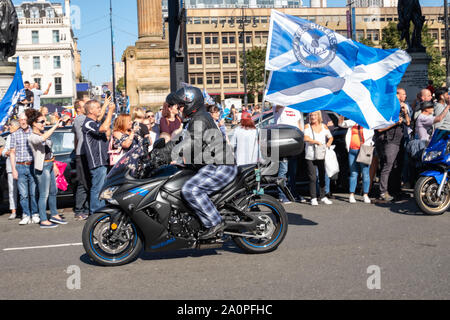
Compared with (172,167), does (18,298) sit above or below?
below

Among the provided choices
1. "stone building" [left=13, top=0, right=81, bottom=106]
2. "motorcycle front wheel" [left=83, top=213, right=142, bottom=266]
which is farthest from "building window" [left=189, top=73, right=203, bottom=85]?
"motorcycle front wheel" [left=83, top=213, right=142, bottom=266]

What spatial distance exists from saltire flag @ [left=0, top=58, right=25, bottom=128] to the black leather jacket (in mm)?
5162

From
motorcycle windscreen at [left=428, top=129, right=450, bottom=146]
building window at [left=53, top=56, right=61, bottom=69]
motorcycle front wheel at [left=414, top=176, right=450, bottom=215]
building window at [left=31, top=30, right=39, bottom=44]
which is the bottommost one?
motorcycle front wheel at [left=414, top=176, right=450, bottom=215]

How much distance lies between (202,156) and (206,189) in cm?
36

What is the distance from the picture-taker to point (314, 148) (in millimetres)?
9852

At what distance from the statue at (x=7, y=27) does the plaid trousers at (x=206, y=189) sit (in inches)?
412

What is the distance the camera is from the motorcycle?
578 centimetres

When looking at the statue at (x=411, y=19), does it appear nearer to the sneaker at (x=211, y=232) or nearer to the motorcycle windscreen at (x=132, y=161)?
the sneaker at (x=211, y=232)

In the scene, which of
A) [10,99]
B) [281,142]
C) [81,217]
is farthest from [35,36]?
[281,142]

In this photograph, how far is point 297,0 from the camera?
123m

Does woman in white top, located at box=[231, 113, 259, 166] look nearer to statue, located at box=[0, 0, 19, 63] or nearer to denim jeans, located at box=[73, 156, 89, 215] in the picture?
denim jeans, located at box=[73, 156, 89, 215]

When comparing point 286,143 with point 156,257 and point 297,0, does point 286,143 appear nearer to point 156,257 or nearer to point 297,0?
point 156,257
